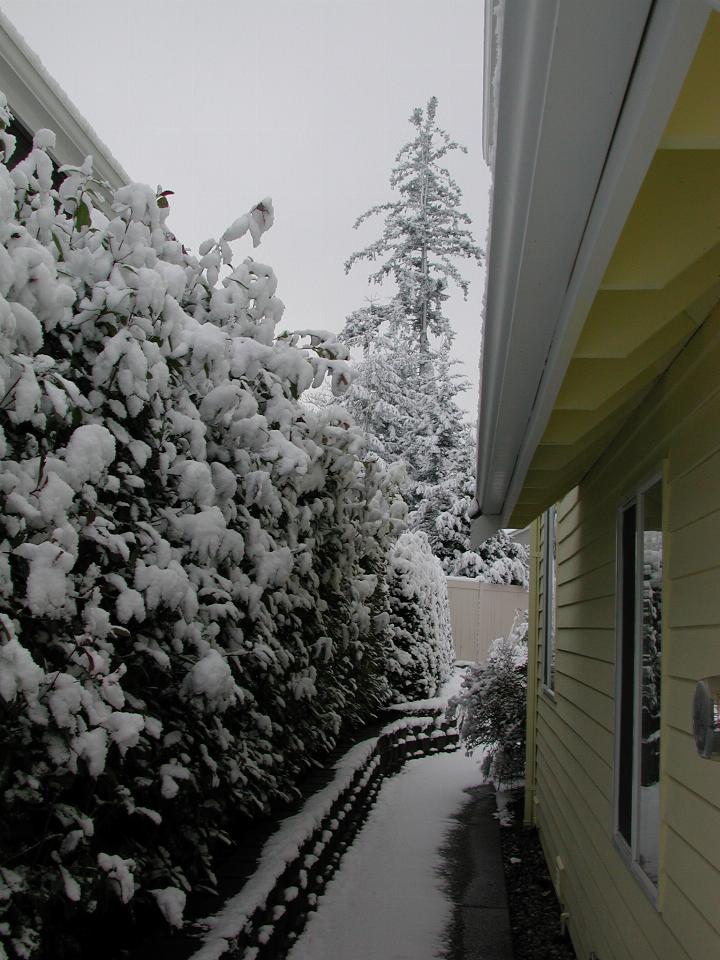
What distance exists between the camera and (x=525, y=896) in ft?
20.9

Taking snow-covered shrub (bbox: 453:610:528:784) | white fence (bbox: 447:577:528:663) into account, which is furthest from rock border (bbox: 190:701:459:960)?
white fence (bbox: 447:577:528:663)

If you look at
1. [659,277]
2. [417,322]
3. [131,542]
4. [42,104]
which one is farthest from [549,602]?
[417,322]

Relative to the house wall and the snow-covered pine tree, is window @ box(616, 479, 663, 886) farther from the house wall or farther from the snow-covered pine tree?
the snow-covered pine tree

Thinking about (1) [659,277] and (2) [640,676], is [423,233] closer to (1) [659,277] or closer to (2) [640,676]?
(2) [640,676]

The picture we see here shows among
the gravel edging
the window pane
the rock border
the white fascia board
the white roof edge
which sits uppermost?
the white roof edge

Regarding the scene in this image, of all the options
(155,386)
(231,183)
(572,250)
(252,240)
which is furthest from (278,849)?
(231,183)

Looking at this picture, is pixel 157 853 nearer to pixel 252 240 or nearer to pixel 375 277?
pixel 252 240

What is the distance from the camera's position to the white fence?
67.7ft

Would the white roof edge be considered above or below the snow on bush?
above

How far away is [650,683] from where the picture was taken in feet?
11.3

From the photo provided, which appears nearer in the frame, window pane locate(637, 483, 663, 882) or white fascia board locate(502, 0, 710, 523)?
white fascia board locate(502, 0, 710, 523)

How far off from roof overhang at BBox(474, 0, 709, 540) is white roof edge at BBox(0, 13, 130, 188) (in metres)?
4.53

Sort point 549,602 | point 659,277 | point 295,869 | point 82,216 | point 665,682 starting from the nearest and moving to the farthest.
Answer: point 659,277 < point 665,682 < point 82,216 < point 295,869 < point 549,602

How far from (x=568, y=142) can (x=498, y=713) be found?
844 cm
